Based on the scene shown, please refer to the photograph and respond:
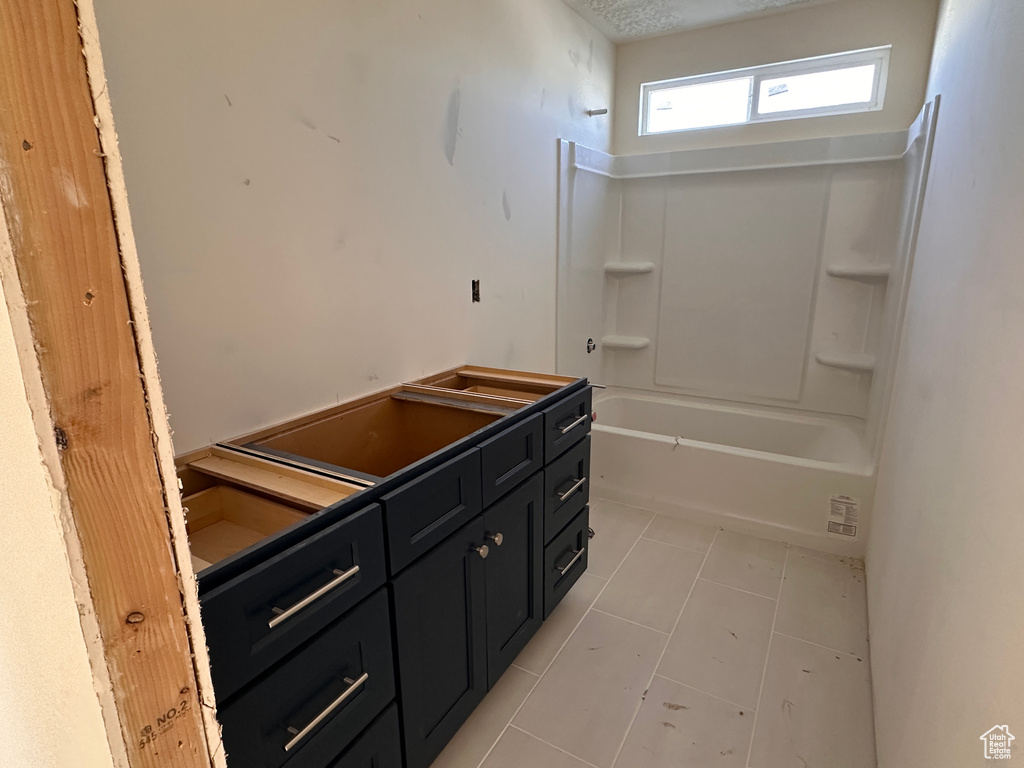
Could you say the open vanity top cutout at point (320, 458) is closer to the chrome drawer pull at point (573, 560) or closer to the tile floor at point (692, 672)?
the chrome drawer pull at point (573, 560)

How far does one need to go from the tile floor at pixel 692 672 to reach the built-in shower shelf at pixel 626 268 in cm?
178

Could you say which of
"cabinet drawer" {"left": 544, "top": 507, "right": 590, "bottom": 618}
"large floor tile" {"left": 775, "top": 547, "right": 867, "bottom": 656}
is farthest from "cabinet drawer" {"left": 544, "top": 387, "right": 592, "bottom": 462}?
"large floor tile" {"left": 775, "top": 547, "right": 867, "bottom": 656}

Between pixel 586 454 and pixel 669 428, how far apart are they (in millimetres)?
1676

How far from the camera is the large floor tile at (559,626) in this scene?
1817mm

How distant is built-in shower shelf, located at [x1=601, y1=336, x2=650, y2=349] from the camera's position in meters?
3.52

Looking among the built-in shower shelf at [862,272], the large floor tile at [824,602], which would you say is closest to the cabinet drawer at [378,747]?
the large floor tile at [824,602]

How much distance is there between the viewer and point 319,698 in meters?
0.99

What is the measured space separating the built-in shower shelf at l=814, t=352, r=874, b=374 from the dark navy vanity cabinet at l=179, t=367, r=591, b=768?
1.85 meters

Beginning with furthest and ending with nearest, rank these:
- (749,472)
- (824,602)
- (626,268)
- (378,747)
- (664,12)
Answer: (626,268) → (664,12) → (749,472) → (824,602) → (378,747)

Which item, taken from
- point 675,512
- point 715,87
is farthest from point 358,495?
point 715,87

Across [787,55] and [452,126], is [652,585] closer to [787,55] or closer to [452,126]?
[452,126]

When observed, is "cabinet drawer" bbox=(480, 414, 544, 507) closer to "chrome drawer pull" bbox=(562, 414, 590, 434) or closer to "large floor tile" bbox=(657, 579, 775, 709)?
"chrome drawer pull" bbox=(562, 414, 590, 434)

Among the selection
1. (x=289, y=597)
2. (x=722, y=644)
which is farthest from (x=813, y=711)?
(x=289, y=597)

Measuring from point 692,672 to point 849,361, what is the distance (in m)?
2.02
